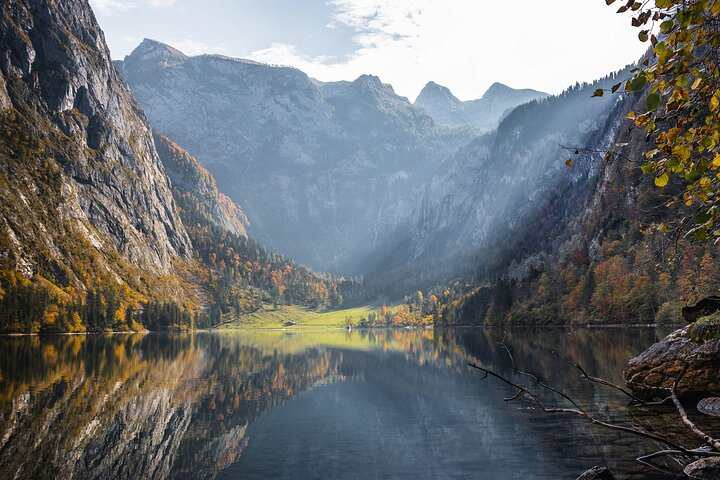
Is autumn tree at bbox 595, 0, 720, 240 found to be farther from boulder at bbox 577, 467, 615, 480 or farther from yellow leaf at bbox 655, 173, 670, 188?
boulder at bbox 577, 467, 615, 480

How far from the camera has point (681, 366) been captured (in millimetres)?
28703

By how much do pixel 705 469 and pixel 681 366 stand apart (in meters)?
18.0

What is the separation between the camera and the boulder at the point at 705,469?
12711 millimetres

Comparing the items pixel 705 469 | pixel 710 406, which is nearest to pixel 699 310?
pixel 710 406

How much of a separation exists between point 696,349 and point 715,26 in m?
27.1

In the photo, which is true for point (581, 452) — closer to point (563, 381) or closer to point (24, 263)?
point (563, 381)

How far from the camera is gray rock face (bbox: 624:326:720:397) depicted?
90.7 ft

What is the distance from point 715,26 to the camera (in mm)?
Result: 6691

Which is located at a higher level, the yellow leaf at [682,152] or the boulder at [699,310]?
the yellow leaf at [682,152]

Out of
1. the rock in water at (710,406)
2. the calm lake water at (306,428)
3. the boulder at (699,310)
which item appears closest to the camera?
the calm lake water at (306,428)

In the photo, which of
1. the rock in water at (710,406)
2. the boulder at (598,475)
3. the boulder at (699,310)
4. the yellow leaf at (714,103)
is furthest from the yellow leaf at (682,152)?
the boulder at (699,310)

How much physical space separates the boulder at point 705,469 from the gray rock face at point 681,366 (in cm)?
1414

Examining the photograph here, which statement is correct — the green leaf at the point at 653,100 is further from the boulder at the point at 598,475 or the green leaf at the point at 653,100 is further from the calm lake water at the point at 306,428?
the boulder at the point at 598,475

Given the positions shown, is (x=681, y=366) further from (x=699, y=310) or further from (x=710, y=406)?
(x=710, y=406)
